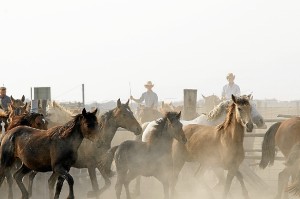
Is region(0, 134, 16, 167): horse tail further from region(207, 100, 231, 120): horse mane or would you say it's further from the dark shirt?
region(207, 100, 231, 120): horse mane

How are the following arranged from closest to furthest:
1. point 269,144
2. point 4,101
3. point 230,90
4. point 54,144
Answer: point 54,144
point 269,144
point 4,101
point 230,90

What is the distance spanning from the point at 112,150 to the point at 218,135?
1.89 metres

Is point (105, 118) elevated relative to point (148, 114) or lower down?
elevated

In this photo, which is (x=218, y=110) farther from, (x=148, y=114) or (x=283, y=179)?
(x=148, y=114)

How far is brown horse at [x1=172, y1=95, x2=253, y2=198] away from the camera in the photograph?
10.9 m

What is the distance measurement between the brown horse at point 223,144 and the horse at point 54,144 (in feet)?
8.20

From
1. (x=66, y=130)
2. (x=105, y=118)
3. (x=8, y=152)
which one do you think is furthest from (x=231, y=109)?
(x=8, y=152)

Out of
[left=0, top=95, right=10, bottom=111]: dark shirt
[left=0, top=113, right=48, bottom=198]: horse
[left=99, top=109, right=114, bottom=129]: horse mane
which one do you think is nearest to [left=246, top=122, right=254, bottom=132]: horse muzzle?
[left=99, top=109, right=114, bottom=129]: horse mane

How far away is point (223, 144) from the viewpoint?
1134 cm

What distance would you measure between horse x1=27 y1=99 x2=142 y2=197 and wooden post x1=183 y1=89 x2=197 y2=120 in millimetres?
3721

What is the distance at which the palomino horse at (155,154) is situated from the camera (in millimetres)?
10984

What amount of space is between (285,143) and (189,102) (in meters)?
4.65

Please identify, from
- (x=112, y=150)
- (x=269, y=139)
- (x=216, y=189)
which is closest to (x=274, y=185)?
(x=216, y=189)

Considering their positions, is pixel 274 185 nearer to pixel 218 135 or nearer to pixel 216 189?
Result: pixel 216 189
